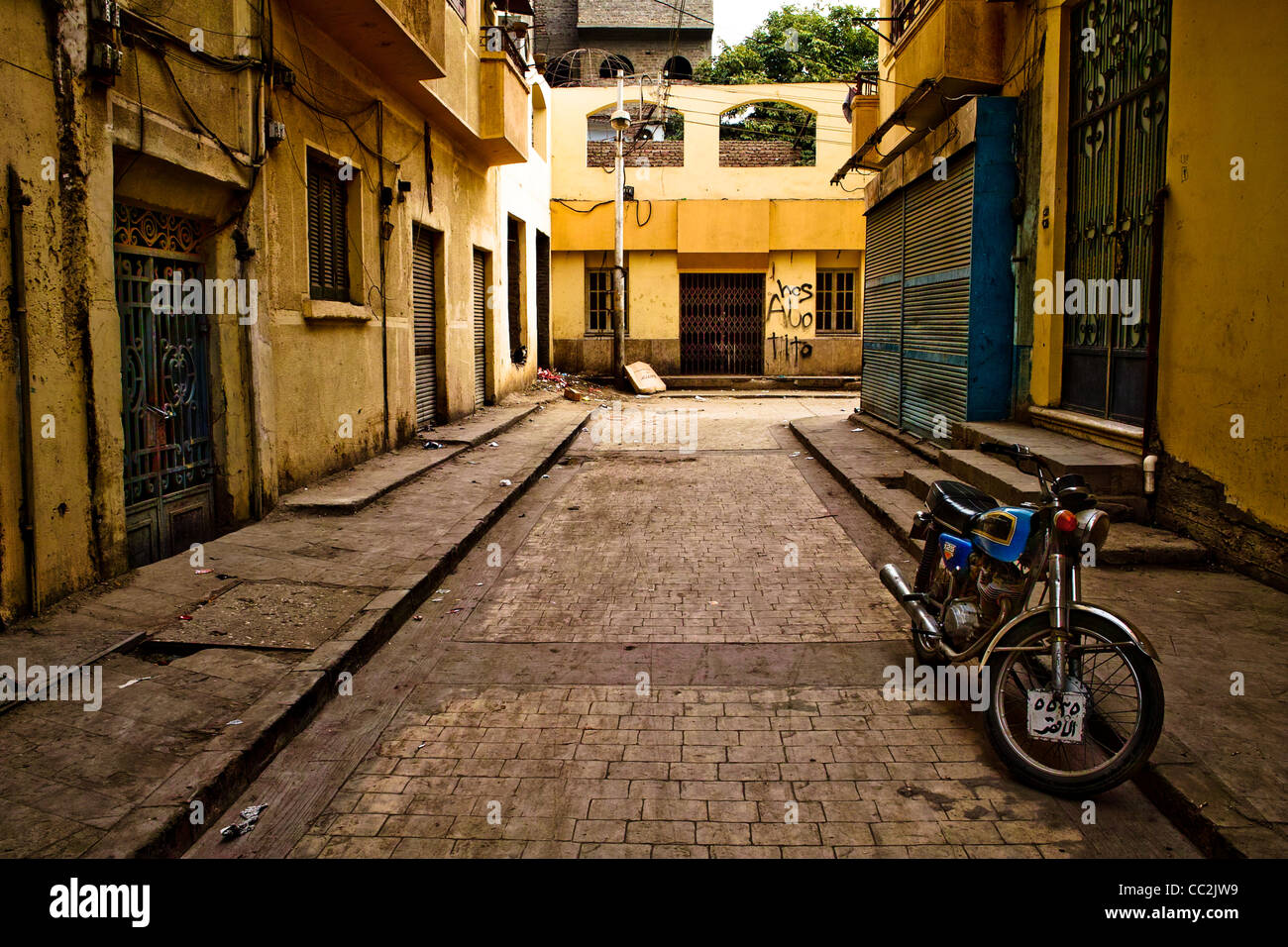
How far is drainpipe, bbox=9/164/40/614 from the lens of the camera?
507cm

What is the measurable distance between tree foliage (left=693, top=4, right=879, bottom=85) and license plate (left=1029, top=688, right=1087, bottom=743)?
33389 mm

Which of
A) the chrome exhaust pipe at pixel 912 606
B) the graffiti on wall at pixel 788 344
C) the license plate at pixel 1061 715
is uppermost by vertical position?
the graffiti on wall at pixel 788 344

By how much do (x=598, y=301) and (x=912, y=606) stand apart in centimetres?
2186

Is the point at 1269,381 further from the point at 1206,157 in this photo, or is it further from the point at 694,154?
the point at 694,154

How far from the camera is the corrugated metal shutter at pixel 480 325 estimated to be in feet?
56.2

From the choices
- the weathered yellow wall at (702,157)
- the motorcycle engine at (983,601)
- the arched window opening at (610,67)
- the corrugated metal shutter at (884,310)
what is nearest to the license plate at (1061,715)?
the motorcycle engine at (983,601)

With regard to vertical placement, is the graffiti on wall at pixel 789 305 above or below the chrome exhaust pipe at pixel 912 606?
above

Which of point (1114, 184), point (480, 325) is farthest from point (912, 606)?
point (480, 325)

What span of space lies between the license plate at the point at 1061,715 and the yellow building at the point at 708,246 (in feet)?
72.3

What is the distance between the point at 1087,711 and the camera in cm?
388

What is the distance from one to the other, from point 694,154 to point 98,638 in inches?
894

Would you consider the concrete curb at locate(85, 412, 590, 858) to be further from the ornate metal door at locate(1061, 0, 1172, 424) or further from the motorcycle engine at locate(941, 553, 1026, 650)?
the ornate metal door at locate(1061, 0, 1172, 424)

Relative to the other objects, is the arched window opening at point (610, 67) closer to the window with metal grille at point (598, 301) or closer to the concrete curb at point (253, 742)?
the window with metal grille at point (598, 301)

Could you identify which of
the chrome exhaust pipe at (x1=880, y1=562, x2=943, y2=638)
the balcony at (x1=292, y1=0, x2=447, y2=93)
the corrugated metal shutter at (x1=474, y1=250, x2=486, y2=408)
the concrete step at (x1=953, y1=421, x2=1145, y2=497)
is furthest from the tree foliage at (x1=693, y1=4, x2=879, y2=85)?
the chrome exhaust pipe at (x1=880, y1=562, x2=943, y2=638)
